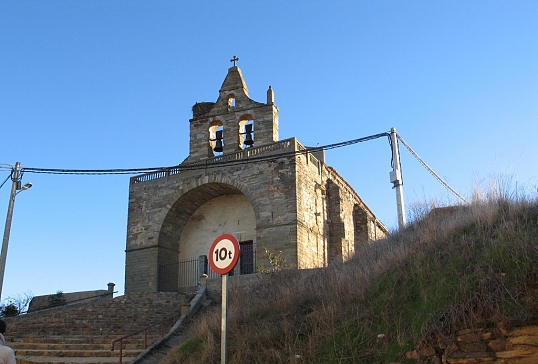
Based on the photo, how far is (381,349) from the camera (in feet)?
26.3

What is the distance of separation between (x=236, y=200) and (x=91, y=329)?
10678mm

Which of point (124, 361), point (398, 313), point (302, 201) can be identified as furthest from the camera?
point (302, 201)

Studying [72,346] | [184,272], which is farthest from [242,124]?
[72,346]

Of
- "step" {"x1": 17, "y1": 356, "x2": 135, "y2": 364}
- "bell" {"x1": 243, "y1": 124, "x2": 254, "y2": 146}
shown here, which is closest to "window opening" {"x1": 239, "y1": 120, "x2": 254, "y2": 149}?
"bell" {"x1": 243, "y1": 124, "x2": 254, "y2": 146}

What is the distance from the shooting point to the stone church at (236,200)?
79.7ft

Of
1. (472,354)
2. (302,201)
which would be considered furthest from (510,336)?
(302,201)

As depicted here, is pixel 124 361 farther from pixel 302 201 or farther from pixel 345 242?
pixel 345 242

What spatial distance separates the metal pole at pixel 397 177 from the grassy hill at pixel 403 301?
3630mm

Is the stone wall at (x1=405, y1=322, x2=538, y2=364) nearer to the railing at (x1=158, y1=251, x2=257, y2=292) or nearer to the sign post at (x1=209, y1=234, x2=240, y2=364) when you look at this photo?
the sign post at (x1=209, y1=234, x2=240, y2=364)

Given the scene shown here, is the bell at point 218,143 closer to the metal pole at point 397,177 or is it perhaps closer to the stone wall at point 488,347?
the metal pole at point 397,177

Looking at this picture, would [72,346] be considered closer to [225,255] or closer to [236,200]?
[225,255]

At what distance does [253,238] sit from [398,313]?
18.0 metres

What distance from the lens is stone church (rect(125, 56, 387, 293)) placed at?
24281 mm

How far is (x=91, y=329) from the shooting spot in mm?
18641
